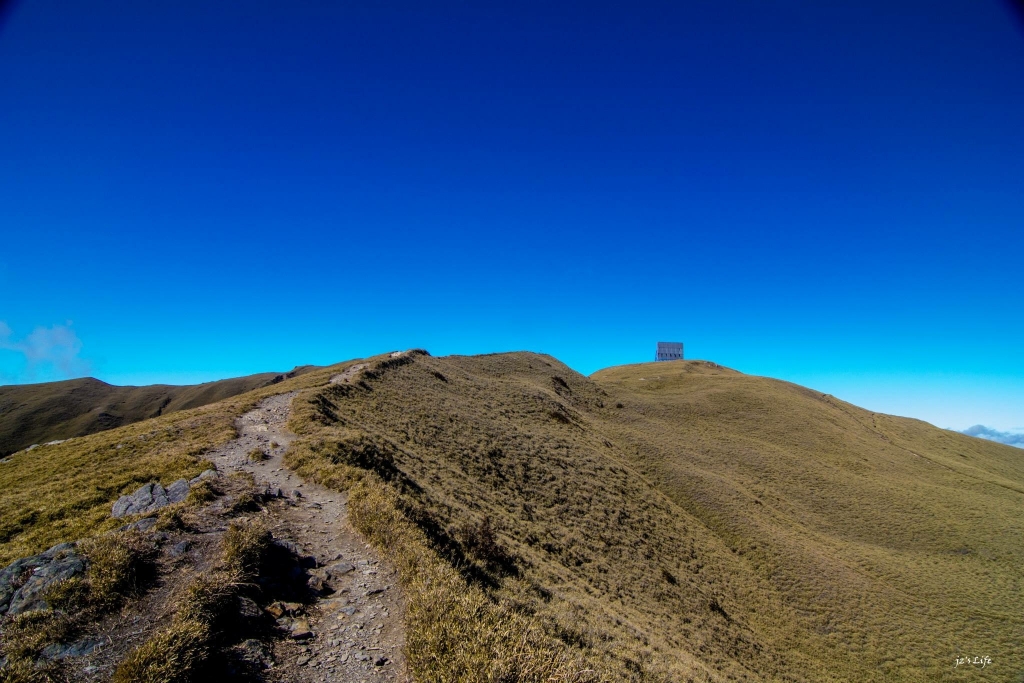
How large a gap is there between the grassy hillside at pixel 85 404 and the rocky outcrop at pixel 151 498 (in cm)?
15197

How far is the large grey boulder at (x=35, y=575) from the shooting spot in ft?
30.1

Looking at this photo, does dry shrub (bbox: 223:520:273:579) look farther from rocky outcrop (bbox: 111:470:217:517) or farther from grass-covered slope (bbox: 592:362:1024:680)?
grass-covered slope (bbox: 592:362:1024:680)

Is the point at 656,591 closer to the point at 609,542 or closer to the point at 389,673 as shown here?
the point at 609,542

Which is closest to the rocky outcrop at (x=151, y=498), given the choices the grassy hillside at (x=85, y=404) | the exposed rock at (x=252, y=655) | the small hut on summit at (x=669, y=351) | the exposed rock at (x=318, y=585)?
the exposed rock at (x=318, y=585)

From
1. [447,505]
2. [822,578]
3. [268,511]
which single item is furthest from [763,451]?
[268,511]

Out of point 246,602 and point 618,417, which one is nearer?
point 246,602

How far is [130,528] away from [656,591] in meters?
26.9

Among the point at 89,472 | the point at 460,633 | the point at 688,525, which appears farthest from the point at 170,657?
the point at 688,525

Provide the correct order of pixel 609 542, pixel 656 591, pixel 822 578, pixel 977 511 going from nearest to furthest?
pixel 656 591
pixel 609 542
pixel 822 578
pixel 977 511

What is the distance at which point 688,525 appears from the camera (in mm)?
39969

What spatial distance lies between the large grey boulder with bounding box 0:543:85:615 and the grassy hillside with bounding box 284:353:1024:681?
7.08 m

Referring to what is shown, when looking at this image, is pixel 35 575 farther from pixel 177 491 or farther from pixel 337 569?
pixel 337 569

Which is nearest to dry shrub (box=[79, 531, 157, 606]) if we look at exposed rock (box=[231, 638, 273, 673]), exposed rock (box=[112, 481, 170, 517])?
exposed rock (box=[231, 638, 273, 673])

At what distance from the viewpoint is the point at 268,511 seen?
48.6 feet
